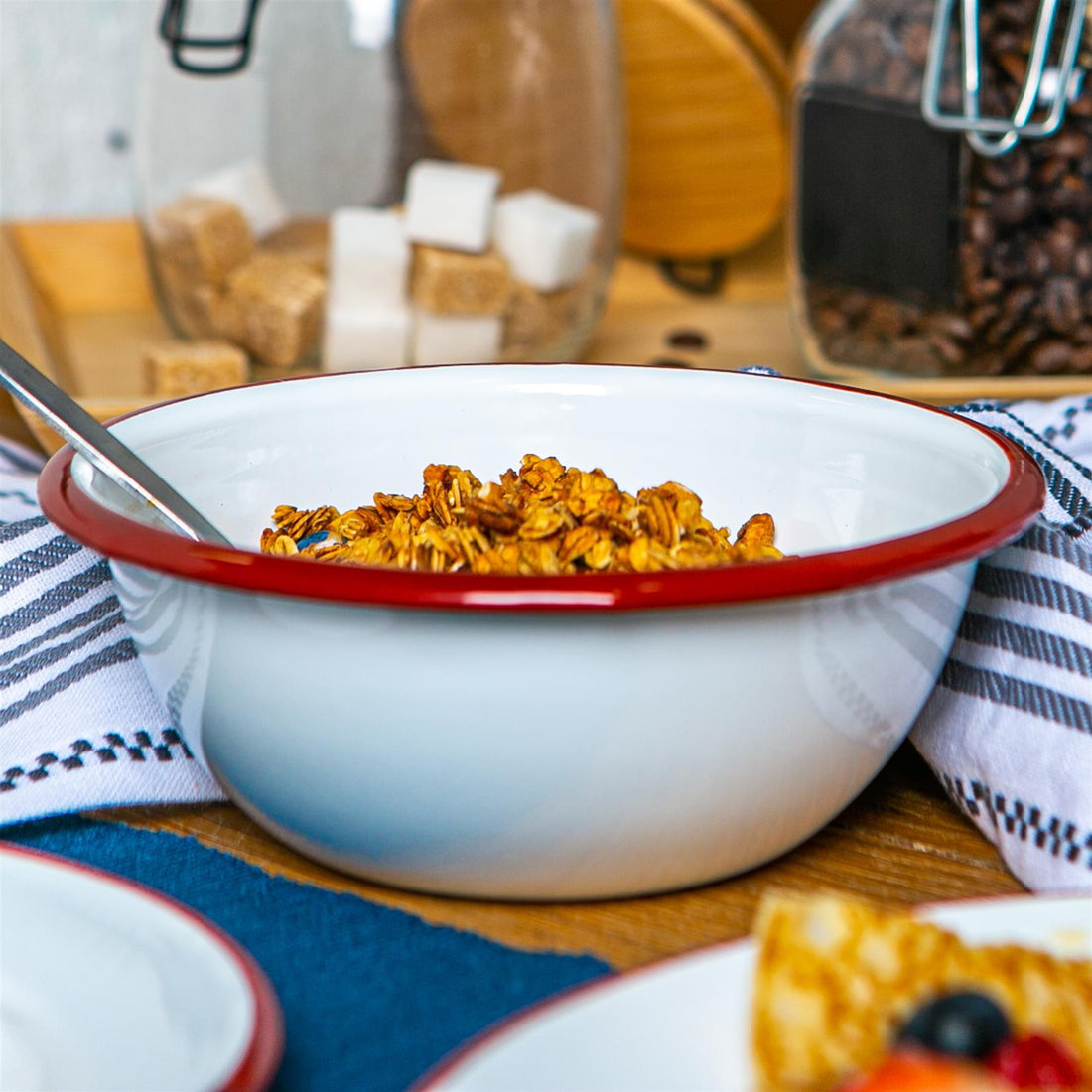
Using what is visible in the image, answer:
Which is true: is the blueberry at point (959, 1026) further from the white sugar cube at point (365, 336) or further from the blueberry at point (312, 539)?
the white sugar cube at point (365, 336)

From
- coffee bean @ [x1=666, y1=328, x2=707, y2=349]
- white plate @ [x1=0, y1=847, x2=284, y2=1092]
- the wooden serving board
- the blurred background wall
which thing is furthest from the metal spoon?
the blurred background wall

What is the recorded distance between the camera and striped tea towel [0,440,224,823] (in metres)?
0.45

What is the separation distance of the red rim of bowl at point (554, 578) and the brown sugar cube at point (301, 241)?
631 mm

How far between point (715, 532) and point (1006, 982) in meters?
0.20

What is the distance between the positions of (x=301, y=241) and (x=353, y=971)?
27.6 inches

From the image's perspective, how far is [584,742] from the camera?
0.34 meters

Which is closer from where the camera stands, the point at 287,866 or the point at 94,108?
the point at 287,866

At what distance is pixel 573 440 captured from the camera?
0.53 metres

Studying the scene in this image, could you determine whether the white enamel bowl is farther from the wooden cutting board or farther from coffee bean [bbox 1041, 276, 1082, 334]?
the wooden cutting board

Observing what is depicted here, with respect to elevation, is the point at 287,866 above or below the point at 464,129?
below

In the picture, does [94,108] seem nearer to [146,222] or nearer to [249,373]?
[146,222]

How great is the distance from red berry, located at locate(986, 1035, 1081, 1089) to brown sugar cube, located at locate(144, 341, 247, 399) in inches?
27.7

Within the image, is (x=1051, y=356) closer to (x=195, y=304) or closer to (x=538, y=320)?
(x=538, y=320)

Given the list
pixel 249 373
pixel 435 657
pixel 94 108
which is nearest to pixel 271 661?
Answer: pixel 435 657
